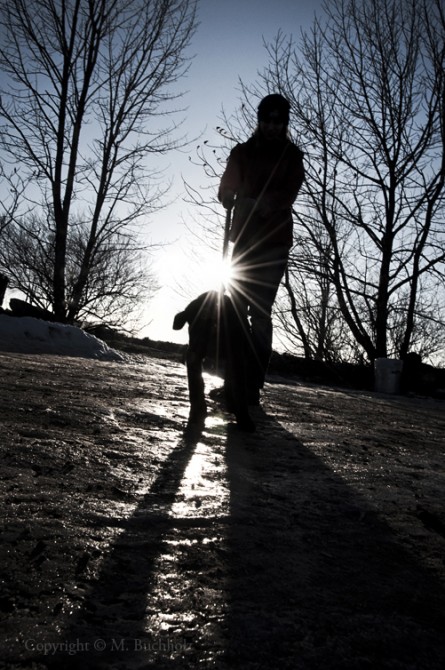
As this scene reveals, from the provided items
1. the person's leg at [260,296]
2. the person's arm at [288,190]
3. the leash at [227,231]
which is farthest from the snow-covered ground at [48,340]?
the person's arm at [288,190]

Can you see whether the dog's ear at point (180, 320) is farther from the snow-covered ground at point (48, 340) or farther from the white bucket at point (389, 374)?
the white bucket at point (389, 374)

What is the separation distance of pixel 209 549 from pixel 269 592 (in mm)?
199

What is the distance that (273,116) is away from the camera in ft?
10.9

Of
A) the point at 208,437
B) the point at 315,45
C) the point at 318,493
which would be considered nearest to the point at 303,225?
the point at 315,45

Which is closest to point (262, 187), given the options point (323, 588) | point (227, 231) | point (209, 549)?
point (227, 231)

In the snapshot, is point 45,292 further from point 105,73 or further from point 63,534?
point 63,534

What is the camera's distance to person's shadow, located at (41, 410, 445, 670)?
822 mm

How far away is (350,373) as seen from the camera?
8.02 metres

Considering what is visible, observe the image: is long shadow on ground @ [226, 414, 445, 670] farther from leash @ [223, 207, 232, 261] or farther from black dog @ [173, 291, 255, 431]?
leash @ [223, 207, 232, 261]

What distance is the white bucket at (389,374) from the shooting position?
692 cm

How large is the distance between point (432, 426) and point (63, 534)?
9.97 feet

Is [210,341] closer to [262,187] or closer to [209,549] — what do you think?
[262,187]

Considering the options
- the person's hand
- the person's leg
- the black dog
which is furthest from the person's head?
the black dog

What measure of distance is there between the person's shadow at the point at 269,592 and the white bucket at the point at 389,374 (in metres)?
5.51
